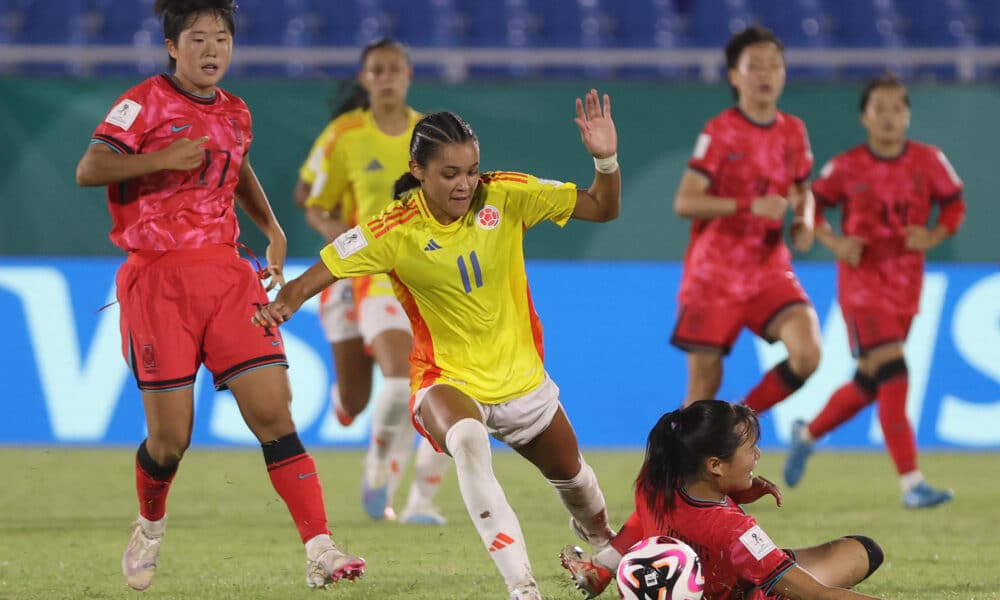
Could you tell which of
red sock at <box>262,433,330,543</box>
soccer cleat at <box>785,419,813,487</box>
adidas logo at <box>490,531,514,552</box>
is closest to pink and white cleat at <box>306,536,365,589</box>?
red sock at <box>262,433,330,543</box>

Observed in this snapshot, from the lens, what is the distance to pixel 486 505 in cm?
457

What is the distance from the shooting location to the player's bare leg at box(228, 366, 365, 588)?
5.17m

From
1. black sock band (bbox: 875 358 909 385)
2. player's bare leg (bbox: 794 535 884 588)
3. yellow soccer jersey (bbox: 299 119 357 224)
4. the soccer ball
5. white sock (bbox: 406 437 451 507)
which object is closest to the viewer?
the soccer ball

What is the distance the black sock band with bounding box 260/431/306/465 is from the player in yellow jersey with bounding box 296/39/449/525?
189 centimetres

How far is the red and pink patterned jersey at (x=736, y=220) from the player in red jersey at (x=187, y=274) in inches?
112

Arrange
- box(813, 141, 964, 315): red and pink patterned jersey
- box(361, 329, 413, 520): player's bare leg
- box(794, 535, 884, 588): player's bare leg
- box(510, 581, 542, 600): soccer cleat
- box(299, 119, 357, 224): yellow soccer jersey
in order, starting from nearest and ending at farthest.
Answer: box(510, 581, 542, 600): soccer cleat, box(794, 535, 884, 588): player's bare leg, box(361, 329, 413, 520): player's bare leg, box(299, 119, 357, 224): yellow soccer jersey, box(813, 141, 964, 315): red and pink patterned jersey

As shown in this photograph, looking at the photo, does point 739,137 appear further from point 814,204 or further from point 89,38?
point 89,38

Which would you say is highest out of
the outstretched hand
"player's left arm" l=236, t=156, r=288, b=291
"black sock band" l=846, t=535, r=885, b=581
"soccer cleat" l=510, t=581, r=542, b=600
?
the outstretched hand

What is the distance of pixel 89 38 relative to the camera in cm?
1291

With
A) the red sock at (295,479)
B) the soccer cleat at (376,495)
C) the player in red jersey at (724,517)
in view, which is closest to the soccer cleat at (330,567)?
the red sock at (295,479)

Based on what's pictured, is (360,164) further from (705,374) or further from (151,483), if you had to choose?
(151,483)

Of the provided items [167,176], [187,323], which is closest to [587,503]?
[187,323]

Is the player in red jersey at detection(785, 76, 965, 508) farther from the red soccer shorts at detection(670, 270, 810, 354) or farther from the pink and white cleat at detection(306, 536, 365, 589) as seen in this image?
the pink and white cleat at detection(306, 536, 365, 589)

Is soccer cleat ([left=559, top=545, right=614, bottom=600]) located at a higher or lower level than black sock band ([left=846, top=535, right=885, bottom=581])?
lower
